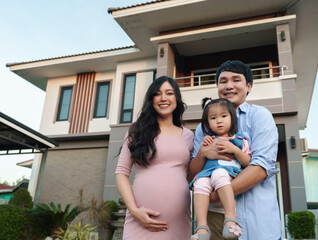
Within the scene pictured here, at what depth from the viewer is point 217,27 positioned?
28.9ft

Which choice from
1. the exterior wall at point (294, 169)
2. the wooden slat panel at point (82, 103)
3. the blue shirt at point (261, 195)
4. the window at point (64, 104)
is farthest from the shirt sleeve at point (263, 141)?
the window at point (64, 104)

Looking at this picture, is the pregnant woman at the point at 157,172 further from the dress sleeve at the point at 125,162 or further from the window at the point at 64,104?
the window at the point at 64,104

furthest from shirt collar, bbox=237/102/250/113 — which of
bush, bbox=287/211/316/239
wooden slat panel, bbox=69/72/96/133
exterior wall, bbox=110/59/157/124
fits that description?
wooden slat panel, bbox=69/72/96/133

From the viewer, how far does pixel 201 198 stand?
5.51 ft

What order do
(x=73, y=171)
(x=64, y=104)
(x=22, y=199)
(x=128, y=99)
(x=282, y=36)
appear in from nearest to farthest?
(x=282, y=36) → (x=22, y=199) → (x=128, y=99) → (x=73, y=171) → (x=64, y=104)

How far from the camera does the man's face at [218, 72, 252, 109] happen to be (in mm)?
1999

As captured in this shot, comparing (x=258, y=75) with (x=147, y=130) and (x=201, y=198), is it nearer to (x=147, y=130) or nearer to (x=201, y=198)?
(x=147, y=130)

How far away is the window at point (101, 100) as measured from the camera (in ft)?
37.8

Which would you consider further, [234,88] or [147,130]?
[147,130]

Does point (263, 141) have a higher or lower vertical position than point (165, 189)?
higher

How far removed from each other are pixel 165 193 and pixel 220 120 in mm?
599

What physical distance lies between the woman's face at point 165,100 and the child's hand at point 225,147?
1.99 feet

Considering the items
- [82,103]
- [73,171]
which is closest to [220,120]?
[73,171]

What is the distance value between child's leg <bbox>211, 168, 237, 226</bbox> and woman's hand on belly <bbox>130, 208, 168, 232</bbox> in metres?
0.45
